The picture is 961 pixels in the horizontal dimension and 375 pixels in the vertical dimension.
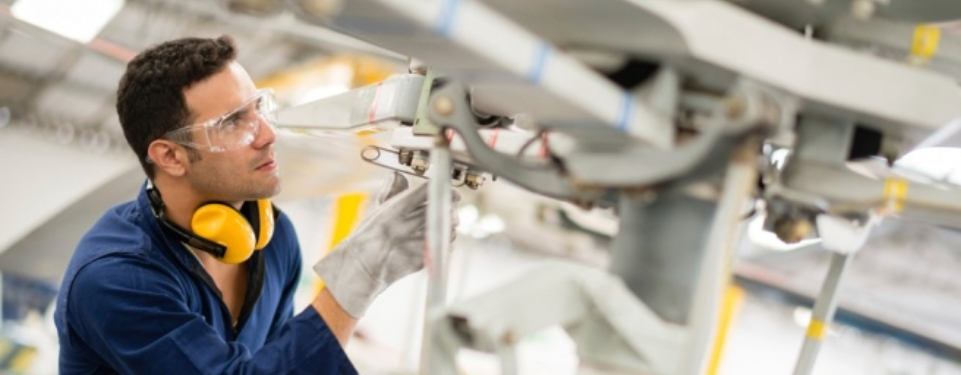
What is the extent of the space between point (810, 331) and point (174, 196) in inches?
54.3

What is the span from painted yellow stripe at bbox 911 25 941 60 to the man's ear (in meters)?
1.49

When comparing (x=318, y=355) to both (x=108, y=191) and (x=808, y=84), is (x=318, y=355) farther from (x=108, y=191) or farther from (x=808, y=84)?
(x=108, y=191)

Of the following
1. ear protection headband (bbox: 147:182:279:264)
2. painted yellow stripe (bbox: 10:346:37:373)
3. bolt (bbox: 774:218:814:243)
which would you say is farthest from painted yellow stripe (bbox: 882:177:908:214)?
painted yellow stripe (bbox: 10:346:37:373)

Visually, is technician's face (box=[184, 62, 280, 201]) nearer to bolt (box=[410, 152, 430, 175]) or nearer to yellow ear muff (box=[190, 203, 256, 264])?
yellow ear muff (box=[190, 203, 256, 264])

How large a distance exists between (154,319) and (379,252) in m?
0.47

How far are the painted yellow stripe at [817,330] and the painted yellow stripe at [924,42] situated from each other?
0.49 m

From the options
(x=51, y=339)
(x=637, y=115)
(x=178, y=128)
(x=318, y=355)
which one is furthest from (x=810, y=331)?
(x=51, y=339)

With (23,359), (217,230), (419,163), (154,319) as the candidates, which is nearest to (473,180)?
(419,163)

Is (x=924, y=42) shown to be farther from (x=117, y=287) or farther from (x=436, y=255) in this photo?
(x=117, y=287)

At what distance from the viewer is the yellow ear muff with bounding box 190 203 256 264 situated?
82.8 inches

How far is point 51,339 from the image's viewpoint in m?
8.66

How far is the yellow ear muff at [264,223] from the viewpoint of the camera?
229cm

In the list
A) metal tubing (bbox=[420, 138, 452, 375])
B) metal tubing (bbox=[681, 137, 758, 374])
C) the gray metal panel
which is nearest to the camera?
metal tubing (bbox=[681, 137, 758, 374])

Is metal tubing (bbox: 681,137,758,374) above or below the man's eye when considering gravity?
above
